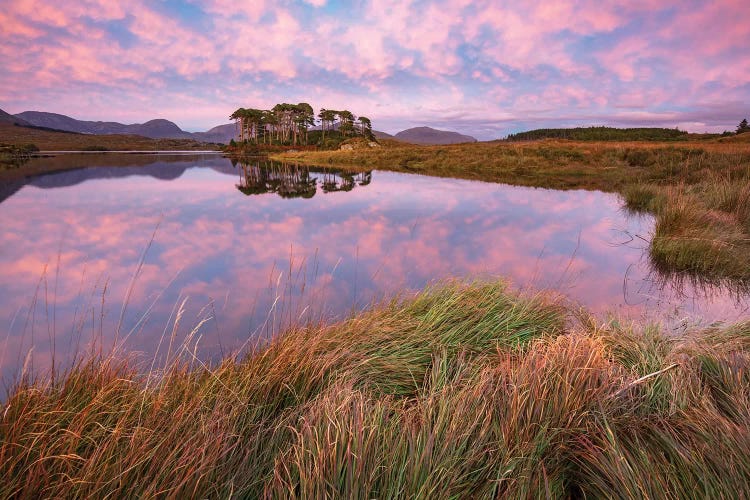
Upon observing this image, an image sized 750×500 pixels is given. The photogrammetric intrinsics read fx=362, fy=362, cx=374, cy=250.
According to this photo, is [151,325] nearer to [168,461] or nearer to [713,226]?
[168,461]

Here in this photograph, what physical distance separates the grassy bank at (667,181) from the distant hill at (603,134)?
216 ft

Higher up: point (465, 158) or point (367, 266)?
point (465, 158)

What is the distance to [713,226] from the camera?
792cm

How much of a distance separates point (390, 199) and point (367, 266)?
28.5 ft

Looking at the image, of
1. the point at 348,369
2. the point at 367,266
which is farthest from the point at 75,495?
the point at 367,266

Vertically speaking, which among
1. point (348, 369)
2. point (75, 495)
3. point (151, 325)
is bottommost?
point (151, 325)

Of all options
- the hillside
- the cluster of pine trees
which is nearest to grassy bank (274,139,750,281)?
the cluster of pine trees

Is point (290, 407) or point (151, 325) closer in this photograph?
point (290, 407)

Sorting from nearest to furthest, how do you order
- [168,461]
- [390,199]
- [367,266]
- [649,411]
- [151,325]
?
[168,461], [649,411], [151,325], [367,266], [390,199]

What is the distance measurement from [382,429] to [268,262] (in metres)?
5.63

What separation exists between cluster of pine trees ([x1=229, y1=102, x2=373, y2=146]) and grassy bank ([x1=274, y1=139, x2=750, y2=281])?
147 feet

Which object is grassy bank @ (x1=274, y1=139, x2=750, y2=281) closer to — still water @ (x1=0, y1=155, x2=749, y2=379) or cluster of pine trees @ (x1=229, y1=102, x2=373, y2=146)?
still water @ (x1=0, y1=155, x2=749, y2=379)

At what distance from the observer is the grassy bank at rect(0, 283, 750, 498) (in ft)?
6.05

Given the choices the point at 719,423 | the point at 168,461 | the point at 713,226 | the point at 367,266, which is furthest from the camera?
the point at 713,226
